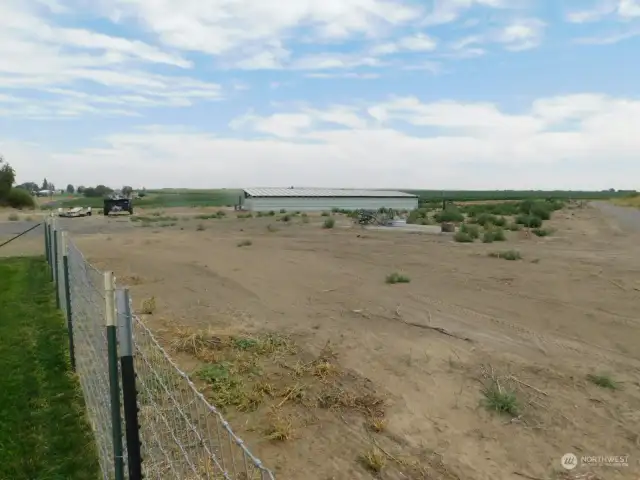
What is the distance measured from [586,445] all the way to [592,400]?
113cm

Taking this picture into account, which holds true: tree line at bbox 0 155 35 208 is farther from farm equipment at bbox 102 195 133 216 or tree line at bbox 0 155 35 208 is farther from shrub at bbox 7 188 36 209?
farm equipment at bbox 102 195 133 216

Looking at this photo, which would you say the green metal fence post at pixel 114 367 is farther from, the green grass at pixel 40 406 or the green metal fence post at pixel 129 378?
the green grass at pixel 40 406

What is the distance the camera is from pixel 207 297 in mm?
12461

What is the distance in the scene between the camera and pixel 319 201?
7369 cm

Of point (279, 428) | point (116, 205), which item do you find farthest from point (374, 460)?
point (116, 205)

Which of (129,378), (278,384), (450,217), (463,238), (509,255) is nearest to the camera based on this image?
(129,378)

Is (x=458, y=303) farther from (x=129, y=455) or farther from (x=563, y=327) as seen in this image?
(x=129, y=455)

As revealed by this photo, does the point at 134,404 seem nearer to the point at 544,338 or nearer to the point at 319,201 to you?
the point at 544,338

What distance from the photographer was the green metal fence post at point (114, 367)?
3.43 m

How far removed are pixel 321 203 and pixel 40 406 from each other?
67221 millimetres

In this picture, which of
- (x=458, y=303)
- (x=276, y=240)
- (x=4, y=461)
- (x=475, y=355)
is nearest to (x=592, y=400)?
(x=475, y=355)

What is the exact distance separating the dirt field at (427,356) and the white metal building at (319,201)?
52410mm

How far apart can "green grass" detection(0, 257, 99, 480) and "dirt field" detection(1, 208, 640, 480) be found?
1432mm

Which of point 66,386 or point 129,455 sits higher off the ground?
point 129,455
